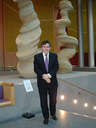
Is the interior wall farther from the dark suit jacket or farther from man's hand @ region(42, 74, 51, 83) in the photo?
man's hand @ region(42, 74, 51, 83)

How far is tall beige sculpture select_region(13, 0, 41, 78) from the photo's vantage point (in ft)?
16.0

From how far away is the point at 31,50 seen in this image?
488 cm

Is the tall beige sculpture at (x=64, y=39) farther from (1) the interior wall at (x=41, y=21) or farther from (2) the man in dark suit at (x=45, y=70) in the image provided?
(1) the interior wall at (x=41, y=21)

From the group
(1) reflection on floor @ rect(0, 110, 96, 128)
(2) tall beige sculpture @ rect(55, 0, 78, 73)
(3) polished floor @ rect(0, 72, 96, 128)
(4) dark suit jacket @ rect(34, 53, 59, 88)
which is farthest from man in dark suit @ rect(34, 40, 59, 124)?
(2) tall beige sculpture @ rect(55, 0, 78, 73)

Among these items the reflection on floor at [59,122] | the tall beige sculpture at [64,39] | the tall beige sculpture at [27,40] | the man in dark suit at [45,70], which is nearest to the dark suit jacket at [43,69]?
the man in dark suit at [45,70]

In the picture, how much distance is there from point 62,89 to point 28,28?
1832 millimetres

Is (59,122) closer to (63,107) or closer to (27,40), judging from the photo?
(63,107)

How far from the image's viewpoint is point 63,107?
4.60 metres

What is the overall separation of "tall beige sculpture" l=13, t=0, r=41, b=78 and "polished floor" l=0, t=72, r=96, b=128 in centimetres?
78

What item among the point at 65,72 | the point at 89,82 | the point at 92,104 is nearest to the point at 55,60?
the point at 92,104

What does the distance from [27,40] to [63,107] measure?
193 cm

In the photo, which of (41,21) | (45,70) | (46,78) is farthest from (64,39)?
(41,21)

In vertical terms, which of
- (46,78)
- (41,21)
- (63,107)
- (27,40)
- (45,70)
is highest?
(41,21)

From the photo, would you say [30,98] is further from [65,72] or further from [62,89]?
[65,72]
